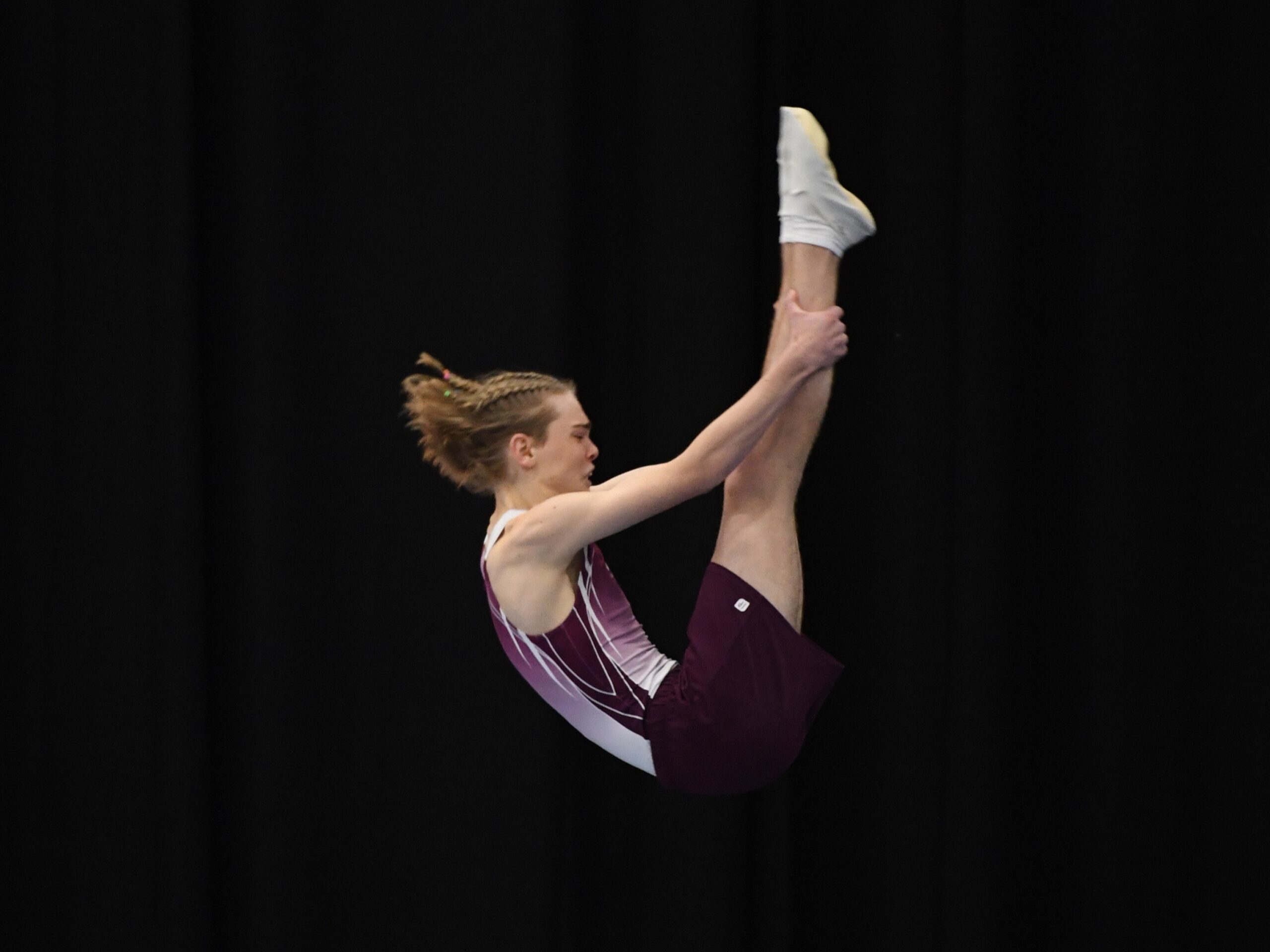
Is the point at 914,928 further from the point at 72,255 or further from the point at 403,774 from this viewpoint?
the point at 72,255

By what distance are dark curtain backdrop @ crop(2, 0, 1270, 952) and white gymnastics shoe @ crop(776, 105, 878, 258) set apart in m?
0.89

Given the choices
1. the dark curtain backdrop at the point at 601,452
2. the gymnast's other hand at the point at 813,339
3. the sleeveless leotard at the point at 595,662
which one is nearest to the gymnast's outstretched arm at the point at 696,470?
the gymnast's other hand at the point at 813,339

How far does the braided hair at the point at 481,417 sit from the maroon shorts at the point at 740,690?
0.34m

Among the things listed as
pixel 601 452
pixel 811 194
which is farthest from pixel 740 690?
pixel 601 452

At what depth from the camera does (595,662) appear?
1.93m

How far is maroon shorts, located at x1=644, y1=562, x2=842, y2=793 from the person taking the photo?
1.87 m

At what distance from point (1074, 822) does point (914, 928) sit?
1.29ft

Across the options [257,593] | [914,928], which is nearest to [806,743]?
[914,928]

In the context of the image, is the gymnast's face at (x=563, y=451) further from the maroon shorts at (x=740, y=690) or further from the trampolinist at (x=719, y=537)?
the maroon shorts at (x=740, y=690)

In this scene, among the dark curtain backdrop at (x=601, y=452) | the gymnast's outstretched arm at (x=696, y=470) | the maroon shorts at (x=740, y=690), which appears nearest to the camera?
the gymnast's outstretched arm at (x=696, y=470)

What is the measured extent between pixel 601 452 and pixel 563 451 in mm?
939

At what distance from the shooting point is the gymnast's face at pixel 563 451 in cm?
195

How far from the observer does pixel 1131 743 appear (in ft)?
8.80

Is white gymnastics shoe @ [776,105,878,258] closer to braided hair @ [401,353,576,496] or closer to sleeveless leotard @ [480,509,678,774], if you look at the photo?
braided hair @ [401,353,576,496]
